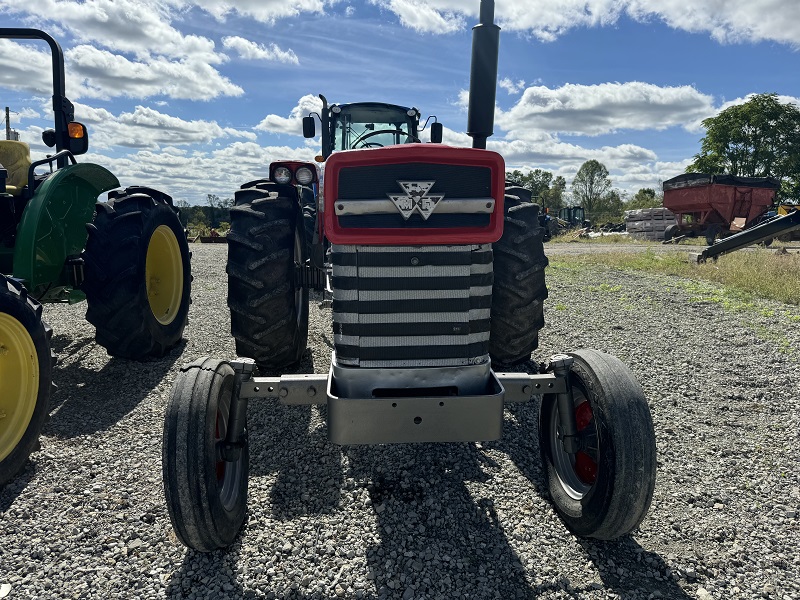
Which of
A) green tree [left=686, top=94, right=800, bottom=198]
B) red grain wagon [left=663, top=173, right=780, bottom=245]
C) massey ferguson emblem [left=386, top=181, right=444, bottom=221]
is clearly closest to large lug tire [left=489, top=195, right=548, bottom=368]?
massey ferguson emblem [left=386, top=181, right=444, bottom=221]

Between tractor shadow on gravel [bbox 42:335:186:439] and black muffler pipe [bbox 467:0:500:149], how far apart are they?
10.0 feet

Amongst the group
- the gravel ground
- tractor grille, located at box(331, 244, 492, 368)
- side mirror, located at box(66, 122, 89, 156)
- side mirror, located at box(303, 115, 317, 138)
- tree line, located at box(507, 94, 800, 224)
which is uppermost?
tree line, located at box(507, 94, 800, 224)

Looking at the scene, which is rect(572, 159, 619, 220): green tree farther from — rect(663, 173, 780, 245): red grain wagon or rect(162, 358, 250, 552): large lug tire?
rect(162, 358, 250, 552): large lug tire

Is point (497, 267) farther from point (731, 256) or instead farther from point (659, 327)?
point (731, 256)

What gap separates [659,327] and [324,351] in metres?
4.08

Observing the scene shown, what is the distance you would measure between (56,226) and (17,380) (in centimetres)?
193

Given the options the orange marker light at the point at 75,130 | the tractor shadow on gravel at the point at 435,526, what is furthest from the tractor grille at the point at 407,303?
the orange marker light at the point at 75,130

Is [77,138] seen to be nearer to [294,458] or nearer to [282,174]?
[282,174]

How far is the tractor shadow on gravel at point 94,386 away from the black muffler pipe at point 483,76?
10.0ft

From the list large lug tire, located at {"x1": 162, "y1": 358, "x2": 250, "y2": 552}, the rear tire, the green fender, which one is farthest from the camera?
the rear tire

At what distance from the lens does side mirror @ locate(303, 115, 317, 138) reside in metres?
6.52

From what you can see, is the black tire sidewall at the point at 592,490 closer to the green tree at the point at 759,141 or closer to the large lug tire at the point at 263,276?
the large lug tire at the point at 263,276

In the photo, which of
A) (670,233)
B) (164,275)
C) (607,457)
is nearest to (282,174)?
(164,275)

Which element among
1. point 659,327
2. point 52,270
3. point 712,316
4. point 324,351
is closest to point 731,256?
point 712,316
